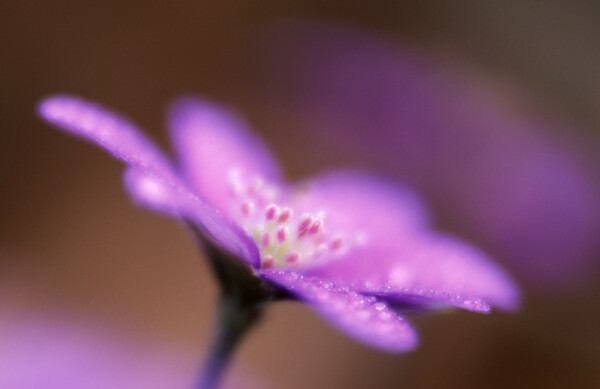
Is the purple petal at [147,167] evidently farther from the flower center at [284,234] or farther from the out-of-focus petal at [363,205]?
the out-of-focus petal at [363,205]

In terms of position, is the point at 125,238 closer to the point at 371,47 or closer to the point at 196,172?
the point at 371,47

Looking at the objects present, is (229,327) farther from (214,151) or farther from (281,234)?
(214,151)

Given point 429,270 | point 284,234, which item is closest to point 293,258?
point 284,234

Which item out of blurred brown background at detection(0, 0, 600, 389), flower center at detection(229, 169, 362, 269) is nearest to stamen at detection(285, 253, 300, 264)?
flower center at detection(229, 169, 362, 269)

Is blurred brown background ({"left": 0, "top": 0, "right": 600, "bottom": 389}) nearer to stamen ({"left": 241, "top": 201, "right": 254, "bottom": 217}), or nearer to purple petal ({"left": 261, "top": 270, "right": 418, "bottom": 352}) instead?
stamen ({"left": 241, "top": 201, "right": 254, "bottom": 217})

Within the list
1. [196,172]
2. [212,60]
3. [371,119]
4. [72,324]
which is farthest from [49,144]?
[196,172]

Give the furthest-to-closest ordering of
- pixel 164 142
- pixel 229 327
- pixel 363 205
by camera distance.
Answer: pixel 164 142 < pixel 363 205 < pixel 229 327
